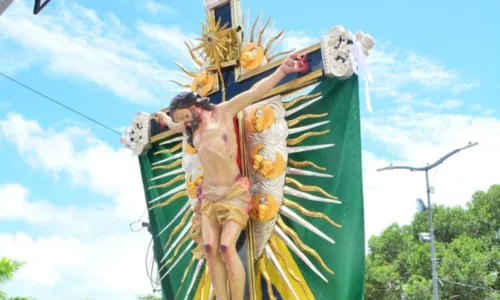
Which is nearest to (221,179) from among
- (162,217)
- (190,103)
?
(190,103)

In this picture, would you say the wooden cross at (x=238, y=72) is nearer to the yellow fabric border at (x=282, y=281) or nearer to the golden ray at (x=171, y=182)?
the golden ray at (x=171, y=182)

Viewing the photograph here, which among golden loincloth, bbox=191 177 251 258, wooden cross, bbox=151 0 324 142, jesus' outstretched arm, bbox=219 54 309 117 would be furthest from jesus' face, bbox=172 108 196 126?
wooden cross, bbox=151 0 324 142

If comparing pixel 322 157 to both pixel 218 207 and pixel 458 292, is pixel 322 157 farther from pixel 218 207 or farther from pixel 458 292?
pixel 458 292

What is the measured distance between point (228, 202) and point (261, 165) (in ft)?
1.35

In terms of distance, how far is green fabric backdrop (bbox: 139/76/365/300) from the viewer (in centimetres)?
466

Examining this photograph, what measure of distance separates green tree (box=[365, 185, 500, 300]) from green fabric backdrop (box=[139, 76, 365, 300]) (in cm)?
799

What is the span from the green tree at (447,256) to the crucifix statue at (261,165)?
8042 mm

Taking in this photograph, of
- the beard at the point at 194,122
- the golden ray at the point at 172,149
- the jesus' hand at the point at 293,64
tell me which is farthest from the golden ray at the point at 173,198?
the jesus' hand at the point at 293,64

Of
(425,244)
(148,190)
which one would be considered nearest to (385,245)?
(425,244)

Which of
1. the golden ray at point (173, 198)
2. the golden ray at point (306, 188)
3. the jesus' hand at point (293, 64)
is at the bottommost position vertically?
the golden ray at point (306, 188)

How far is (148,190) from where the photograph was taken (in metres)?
6.13

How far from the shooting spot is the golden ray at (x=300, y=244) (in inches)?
185

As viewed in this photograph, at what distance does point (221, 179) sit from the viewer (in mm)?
4664

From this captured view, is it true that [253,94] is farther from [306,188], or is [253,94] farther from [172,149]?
[172,149]
